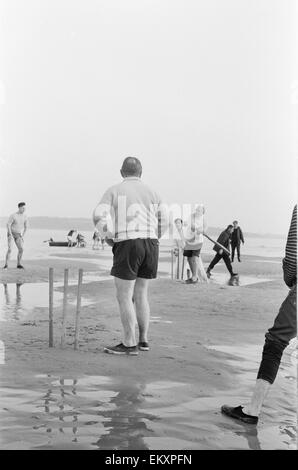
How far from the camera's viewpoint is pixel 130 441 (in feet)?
11.2

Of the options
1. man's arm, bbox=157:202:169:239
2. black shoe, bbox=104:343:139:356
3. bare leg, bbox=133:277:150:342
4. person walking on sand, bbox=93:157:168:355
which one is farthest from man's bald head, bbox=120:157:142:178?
black shoe, bbox=104:343:139:356

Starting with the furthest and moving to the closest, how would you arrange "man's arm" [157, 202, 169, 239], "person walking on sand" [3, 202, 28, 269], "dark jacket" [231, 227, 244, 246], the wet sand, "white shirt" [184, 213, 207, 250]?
"dark jacket" [231, 227, 244, 246]
"person walking on sand" [3, 202, 28, 269]
"white shirt" [184, 213, 207, 250]
"man's arm" [157, 202, 169, 239]
the wet sand

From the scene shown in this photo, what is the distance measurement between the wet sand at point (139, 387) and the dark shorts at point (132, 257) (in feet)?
2.41

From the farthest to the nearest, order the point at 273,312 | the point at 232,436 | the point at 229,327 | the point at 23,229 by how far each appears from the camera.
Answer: the point at 23,229 < the point at 273,312 < the point at 229,327 < the point at 232,436

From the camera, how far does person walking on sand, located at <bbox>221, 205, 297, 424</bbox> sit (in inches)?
153

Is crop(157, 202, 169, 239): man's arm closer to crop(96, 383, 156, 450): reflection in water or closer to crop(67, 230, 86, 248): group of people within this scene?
crop(96, 383, 156, 450): reflection in water

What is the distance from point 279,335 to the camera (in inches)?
154

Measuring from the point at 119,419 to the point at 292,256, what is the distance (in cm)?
142

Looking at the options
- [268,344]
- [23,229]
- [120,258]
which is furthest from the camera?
[23,229]

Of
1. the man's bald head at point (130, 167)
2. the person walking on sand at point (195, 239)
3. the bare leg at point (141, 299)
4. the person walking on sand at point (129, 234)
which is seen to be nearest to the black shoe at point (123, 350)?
the person walking on sand at point (129, 234)

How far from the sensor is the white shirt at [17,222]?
623 inches
